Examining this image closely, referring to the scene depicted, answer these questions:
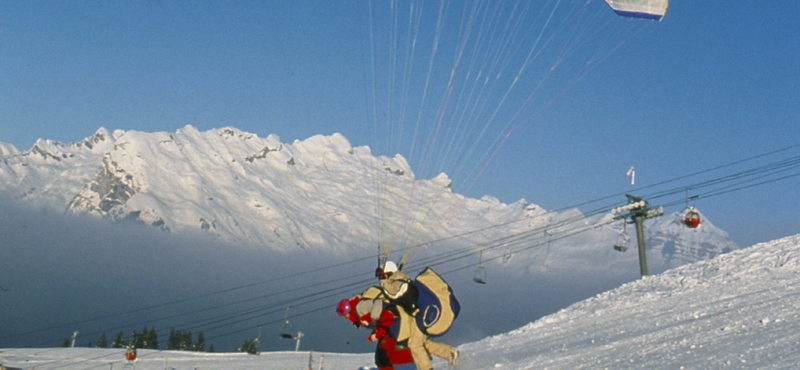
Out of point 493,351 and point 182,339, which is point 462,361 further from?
point 182,339

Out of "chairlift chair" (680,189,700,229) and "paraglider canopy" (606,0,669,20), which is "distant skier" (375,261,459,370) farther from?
"chairlift chair" (680,189,700,229)

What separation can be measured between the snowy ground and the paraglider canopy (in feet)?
19.1

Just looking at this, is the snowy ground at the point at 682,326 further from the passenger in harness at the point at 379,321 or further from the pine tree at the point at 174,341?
the pine tree at the point at 174,341

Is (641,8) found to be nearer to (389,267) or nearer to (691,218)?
(389,267)

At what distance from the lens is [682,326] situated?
42.5ft

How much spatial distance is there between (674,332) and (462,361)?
11.8 ft

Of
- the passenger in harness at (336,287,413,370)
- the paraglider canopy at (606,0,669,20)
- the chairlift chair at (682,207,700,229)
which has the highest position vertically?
the chairlift chair at (682,207,700,229)

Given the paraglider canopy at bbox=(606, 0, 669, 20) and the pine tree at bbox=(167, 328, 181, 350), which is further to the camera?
the pine tree at bbox=(167, 328, 181, 350)

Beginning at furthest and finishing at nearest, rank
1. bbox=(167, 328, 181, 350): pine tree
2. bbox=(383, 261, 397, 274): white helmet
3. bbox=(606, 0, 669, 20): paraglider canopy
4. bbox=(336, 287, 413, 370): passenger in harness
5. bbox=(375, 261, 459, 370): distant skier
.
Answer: bbox=(167, 328, 181, 350): pine tree, bbox=(606, 0, 669, 20): paraglider canopy, bbox=(383, 261, 397, 274): white helmet, bbox=(336, 287, 413, 370): passenger in harness, bbox=(375, 261, 459, 370): distant skier

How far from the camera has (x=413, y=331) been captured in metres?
10.1

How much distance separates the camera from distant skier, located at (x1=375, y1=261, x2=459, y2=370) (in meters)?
9.97

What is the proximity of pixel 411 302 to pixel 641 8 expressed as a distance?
7906 millimetres

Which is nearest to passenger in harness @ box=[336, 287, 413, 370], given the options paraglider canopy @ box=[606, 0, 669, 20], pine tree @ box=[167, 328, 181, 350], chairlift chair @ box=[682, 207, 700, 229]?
paraglider canopy @ box=[606, 0, 669, 20]

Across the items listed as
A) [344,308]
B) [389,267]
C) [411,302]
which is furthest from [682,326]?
[344,308]
